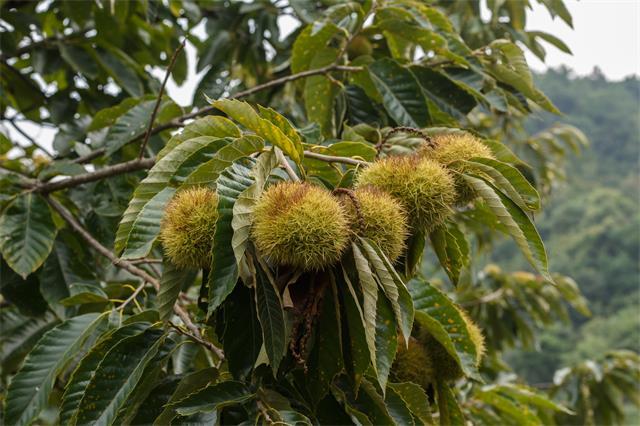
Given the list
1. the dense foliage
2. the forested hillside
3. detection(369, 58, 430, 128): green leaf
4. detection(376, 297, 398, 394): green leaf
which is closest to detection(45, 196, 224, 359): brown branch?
the dense foliage

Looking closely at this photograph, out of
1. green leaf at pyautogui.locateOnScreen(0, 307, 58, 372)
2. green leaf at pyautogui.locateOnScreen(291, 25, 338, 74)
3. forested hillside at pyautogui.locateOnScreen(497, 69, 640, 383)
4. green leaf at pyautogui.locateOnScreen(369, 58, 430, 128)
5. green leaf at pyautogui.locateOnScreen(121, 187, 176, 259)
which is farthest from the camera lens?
forested hillside at pyautogui.locateOnScreen(497, 69, 640, 383)

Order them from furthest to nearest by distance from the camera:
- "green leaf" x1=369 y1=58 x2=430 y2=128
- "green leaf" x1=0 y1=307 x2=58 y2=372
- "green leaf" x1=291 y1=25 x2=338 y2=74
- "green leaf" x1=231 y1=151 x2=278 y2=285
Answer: "green leaf" x1=0 y1=307 x2=58 y2=372 → "green leaf" x1=291 y1=25 x2=338 y2=74 → "green leaf" x1=369 y1=58 x2=430 y2=128 → "green leaf" x1=231 y1=151 x2=278 y2=285

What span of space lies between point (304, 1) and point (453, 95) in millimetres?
845

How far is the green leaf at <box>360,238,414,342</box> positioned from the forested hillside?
15.5 metres

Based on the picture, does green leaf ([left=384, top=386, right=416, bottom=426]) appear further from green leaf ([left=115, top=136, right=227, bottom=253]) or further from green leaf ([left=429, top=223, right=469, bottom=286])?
green leaf ([left=115, top=136, right=227, bottom=253])

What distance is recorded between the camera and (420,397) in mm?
1309

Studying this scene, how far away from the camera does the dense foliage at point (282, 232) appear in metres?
1.01

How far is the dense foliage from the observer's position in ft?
3.30

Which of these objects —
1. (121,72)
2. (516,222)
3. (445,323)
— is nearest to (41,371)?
(445,323)

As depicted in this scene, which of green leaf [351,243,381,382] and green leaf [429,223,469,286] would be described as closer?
green leaf [351,243,381,382]

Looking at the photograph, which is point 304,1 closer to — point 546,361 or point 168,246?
point 168,246

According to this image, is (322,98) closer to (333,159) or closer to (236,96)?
(236,96)

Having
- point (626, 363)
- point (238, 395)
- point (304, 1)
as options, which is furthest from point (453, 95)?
point (626, 363)

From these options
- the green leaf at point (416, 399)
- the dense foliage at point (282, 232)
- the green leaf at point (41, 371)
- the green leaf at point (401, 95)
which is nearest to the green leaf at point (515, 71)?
the dense foliage at point (282, 232)
